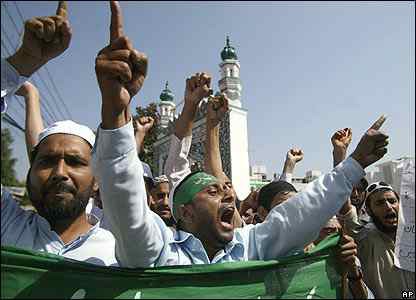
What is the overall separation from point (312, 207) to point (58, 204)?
3.38ft

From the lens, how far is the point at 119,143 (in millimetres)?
1192

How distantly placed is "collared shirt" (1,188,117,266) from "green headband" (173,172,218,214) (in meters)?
0.47

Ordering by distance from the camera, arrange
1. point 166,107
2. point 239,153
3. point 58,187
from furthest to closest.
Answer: point 166,107
point 239,153
point 58,187

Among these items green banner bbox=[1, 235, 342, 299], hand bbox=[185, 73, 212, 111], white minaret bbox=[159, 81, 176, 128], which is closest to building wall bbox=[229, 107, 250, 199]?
white minaret bbox=[159, 81, 176, 128]

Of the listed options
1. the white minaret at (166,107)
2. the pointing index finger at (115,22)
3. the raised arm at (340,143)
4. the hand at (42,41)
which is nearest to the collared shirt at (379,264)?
the raised arm at (340,143)

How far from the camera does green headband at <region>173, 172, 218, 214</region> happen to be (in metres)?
1.94

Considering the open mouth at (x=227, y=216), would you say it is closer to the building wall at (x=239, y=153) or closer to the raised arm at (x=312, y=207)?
the raised arm at (x=312, y=207)

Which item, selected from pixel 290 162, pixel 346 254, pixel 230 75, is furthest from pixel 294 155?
pixel 230 75

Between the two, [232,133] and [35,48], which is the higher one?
[232,133]

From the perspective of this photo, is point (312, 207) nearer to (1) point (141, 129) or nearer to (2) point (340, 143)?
(2) point (340, 143)

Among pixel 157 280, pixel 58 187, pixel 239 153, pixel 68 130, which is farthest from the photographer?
pixel 239 153

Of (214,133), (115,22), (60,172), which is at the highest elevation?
(115,22)

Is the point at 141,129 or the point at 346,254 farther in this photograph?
the point at 141,129

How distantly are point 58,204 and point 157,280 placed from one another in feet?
1.70
